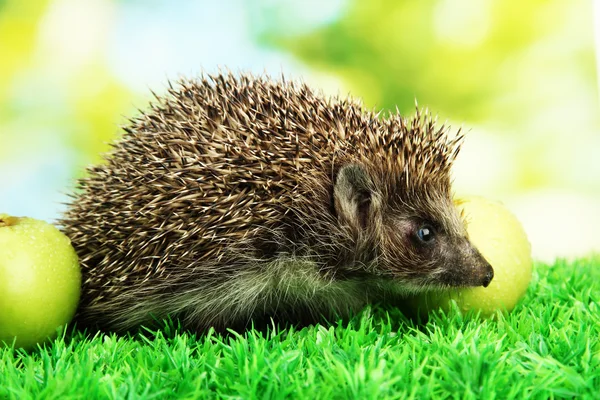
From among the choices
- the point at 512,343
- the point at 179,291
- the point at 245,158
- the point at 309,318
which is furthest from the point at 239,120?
the point at 512,343

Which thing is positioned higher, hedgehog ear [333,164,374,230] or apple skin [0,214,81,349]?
hedgehog ear [333,164,374,230]

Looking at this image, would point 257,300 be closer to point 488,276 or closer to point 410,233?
point 410,233

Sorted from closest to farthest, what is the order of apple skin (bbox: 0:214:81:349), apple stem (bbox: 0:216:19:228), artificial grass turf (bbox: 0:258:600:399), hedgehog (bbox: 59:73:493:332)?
artificial grass turf (bbox: 0:258:600:399)
apple skin (bbox: 0:214:81:349)
hedgehog (bbox: 59:73:493:332)
apple stem (bbox: 0:216:19:228)

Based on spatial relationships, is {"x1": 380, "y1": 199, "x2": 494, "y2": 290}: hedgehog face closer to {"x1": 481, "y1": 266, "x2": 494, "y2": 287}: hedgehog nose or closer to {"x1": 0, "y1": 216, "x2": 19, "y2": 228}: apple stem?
{"x1": 481, "y1": 266, "x2": 494, "y2": 287}: hedgehog nose

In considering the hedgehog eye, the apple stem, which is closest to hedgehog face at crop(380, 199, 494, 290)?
the hedgehog eye

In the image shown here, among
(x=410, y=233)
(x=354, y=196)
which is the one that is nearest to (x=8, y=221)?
(x=354, y=196)

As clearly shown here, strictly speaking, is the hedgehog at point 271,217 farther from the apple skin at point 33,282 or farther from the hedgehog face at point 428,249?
the apple skin at point 33,282

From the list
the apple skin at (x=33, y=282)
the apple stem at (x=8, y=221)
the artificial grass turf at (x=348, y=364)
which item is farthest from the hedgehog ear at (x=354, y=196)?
the apple stem at (x=8, y=221)
